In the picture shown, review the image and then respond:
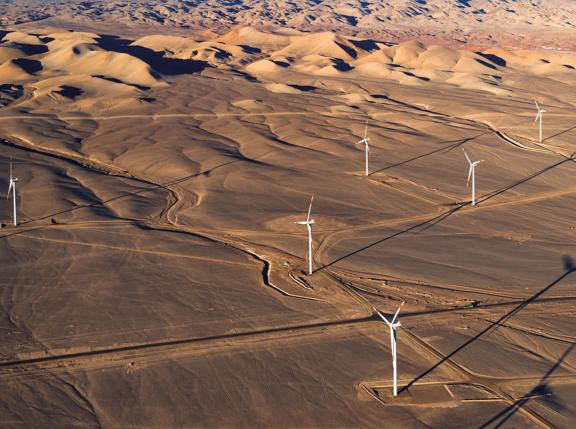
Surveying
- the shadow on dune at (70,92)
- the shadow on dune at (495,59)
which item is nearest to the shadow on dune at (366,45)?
the shadow on dune at (495,59)

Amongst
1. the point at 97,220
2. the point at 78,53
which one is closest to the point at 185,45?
the point at 78,53

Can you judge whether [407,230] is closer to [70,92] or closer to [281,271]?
[281,271]

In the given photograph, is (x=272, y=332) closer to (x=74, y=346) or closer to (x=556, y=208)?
(x=74, y=346)

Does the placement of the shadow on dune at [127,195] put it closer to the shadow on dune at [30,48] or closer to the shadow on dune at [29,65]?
the shadow on dune at [29,65]

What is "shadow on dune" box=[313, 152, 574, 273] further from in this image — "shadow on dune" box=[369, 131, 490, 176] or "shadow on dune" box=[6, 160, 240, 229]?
"shadow on dune" box=[6, 160, 240, 229]

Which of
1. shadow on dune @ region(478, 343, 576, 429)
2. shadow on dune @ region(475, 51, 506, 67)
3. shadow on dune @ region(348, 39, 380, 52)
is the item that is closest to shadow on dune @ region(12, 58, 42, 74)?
shadow on dune @ region(348, 39, 380, 52)

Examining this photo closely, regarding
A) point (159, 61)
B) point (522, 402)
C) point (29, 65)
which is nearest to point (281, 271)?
point (522, 402)

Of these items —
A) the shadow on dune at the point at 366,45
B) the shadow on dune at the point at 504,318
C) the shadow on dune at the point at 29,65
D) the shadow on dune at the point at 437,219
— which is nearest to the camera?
the shadow on dune at the point at 504,318
